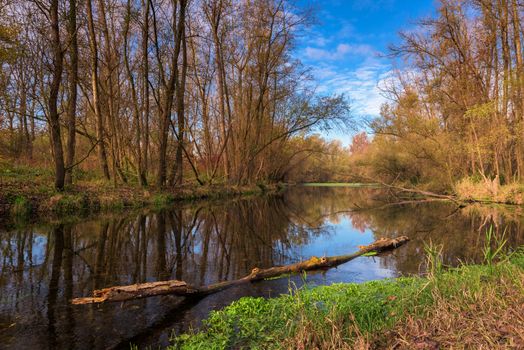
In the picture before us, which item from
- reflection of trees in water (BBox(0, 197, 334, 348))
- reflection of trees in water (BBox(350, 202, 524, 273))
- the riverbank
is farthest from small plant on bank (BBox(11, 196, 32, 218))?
reflection of trees in water (BBox(350, 202, 524, 273))

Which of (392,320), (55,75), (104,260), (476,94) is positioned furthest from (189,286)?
(476,94)

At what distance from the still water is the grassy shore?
4.71ft

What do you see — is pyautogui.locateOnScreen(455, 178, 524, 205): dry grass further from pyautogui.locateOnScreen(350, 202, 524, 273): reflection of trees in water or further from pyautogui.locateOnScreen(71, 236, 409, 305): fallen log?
pyautogui.locateOnScreen(71, 236, 409, 305): fallen log

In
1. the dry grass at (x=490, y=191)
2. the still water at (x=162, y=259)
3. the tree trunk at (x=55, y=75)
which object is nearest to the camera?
the still water at (x=162, y=259)

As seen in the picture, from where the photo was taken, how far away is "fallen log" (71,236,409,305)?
3.81 meters

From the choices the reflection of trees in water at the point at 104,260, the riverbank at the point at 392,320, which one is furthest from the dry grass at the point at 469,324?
the reflection of trees in water at the point at 104,260

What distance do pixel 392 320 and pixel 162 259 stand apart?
4998mm

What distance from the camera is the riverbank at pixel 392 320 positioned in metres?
2.53

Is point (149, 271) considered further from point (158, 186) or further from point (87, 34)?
Result: point (87, 34)

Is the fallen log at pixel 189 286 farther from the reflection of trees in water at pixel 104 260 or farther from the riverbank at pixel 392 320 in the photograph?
the riverbank at pixel 392 320

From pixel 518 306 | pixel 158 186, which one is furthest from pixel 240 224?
pixel 518 306

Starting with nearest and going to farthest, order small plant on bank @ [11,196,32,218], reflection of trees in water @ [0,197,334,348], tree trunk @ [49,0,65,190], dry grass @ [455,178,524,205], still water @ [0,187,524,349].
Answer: still water @ [0,187,524,349], reflection of trees in water @ [0,197,334,348], small plant on bank @ [11,196,32,218], tree trunk @ [49,0,65,190], dry grass @ [455,178,524,205]

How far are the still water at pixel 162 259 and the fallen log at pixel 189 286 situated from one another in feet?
0.47

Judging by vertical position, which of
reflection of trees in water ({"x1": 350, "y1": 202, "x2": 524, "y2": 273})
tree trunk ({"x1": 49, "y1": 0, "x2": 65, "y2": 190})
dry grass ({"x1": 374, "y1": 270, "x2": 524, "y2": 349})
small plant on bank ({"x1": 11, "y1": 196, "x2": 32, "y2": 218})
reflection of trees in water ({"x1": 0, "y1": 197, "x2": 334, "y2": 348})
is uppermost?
tree trunk ({"x1": 49, "y1": 0, "x2": 65, "y2": 190})
